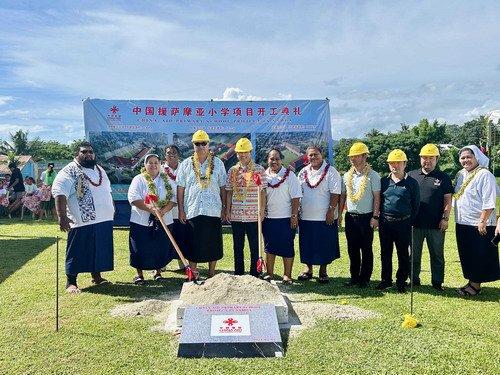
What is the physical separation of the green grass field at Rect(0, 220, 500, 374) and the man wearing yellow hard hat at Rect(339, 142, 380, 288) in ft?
1.24

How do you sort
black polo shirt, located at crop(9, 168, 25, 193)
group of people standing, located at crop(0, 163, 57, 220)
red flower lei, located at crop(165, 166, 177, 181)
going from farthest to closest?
1. black polo shirt, located at crop(9, 168, 25, 193)
2. group of people standing, located at crop(0, 163, 57, 220)
3. red flower lei, located at crop(165, 166, 177, 181)

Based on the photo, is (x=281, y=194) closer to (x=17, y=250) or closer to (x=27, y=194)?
(x=17, y=250)

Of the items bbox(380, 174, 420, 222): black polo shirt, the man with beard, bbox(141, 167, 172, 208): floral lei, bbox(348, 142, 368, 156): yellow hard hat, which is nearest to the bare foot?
the man with beard

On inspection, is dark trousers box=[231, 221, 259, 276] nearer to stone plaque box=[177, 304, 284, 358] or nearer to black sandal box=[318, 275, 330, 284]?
black sandal box=[318, 275, 330, 284]

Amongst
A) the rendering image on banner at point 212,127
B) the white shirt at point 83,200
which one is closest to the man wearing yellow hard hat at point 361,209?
the white shirt at point 83,200

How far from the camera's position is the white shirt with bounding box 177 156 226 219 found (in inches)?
227

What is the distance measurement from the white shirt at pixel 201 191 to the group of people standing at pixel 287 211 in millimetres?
12

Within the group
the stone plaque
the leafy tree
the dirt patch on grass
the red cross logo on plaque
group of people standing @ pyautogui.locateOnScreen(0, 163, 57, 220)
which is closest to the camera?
the stone plaque

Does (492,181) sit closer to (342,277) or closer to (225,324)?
(342,277)

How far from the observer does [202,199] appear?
576 cm

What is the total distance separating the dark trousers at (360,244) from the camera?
5.75 m

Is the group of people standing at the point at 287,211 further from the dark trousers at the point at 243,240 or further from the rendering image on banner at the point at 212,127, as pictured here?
the rendering image on banner at the point at 212,127

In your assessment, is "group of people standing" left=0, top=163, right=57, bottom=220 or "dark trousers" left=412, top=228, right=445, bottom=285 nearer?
"dark trousers" left=412, top=228, right=445, bottom=285

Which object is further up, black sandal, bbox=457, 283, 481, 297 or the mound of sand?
the mound of sand
